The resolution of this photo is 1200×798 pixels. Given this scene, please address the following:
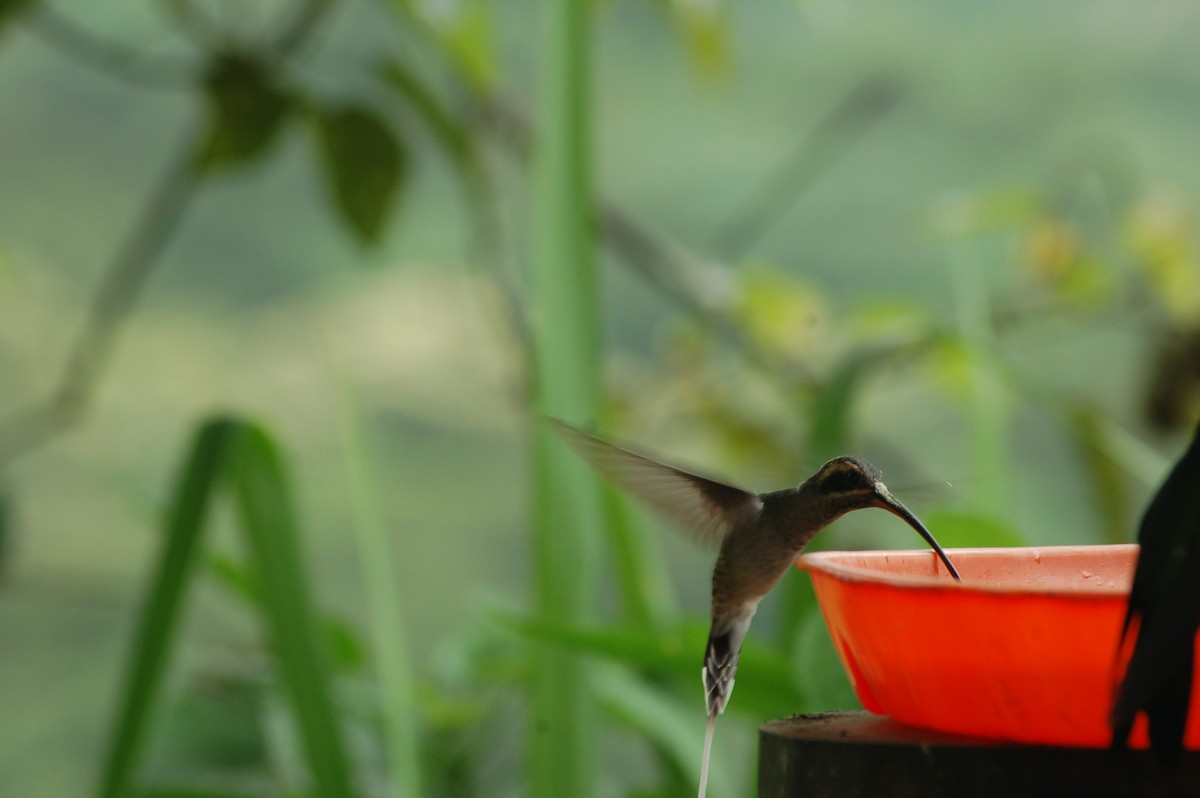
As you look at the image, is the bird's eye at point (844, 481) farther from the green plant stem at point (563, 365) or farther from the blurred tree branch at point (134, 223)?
the blurred tree branch at point (134, 223)

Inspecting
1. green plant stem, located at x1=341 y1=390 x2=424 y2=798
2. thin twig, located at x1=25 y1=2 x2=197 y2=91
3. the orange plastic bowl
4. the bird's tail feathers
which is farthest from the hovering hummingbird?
thin twig, located at x1=25 y1=2 x2=197 y2=91

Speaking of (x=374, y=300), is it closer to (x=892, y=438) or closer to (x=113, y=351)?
(x=113, y=351)

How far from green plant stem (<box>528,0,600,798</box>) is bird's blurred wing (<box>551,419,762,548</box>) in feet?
0.26

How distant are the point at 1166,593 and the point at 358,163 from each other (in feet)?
2.53

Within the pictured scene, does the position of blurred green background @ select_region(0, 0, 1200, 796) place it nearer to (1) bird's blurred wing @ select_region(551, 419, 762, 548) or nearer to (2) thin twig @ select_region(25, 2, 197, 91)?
(2) thin twig @ select_region(25, 2, 197, 91)

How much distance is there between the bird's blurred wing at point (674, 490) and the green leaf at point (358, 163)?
0.50m

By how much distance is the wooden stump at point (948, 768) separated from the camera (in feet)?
0.64

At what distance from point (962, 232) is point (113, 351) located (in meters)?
1.21

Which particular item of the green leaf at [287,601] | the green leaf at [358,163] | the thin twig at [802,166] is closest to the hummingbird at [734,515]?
the green leaf at [287,601]

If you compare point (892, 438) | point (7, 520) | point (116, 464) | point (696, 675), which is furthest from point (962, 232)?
point (116, 464)

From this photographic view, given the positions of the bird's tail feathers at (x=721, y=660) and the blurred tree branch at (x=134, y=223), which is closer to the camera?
the bird's tail feathers at (x=721, y=660)

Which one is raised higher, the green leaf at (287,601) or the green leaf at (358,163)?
the green leaf at (358,163)

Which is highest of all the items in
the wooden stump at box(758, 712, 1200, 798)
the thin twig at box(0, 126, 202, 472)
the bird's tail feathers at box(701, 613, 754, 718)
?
the thin twig at box(0, 126, 202, 472)

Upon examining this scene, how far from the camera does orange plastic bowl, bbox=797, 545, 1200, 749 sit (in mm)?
182
